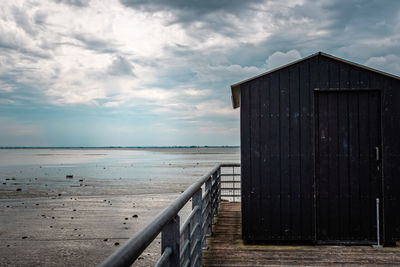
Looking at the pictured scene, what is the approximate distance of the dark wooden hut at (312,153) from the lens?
5477 millimetres

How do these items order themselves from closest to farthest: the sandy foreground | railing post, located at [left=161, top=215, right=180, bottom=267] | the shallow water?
1. railing post, located at [left=161, top=215, right=180, bottom=267]
2. the sandy foreground
3. the shallow water

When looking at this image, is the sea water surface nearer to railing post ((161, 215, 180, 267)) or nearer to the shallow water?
the shallow water

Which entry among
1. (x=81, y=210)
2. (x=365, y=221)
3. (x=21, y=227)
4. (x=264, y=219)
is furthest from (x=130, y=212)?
(x=365, y=221)

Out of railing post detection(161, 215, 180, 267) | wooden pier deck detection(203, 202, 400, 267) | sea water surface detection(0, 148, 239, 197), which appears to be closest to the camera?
railing post detection(161, 215, 180, 267)

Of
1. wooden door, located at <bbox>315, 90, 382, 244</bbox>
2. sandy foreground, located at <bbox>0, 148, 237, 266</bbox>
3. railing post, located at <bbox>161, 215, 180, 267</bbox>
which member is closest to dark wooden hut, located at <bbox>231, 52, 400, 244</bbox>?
wooden door, located at <bbox>315, 90, 382, 244</bbox>

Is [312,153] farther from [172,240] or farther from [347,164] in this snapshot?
[172,240]

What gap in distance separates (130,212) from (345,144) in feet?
28.7

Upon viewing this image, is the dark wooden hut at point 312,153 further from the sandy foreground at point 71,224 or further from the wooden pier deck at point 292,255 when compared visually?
the sandy foreground at point 71,224

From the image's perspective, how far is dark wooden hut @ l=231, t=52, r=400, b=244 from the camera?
18.0ft

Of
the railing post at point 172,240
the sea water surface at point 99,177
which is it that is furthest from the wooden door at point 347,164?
the sea water surface at point 99,177

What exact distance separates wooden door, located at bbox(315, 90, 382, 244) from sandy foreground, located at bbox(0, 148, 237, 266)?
3595 mm

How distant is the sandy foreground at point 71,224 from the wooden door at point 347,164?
3595 millimetres

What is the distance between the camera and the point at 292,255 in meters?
4.98

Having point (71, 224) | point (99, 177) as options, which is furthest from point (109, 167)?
point (71, 224)
